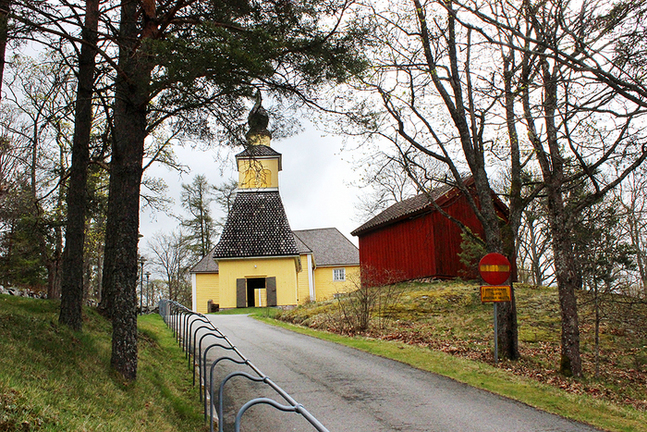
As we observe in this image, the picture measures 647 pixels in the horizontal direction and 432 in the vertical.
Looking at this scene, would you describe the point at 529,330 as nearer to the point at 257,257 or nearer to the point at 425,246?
the point at 425,246

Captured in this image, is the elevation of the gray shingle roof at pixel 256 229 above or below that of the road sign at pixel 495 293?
above

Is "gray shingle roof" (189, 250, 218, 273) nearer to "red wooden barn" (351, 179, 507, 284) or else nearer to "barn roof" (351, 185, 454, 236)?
"barn roof" (351, 185, 454, 236)

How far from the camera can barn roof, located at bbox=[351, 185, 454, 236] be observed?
2309cm

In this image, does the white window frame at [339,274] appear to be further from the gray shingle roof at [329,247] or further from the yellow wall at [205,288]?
the yellow wall at [205,288]

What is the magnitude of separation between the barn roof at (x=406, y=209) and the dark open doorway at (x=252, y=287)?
652cm

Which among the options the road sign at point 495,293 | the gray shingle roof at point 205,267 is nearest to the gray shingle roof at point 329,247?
the gray shingle roof at point 205,267

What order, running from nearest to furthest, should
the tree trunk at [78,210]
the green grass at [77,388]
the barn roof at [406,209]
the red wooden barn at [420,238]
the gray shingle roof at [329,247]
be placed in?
the green grass at [77,388]
the tree trunk at [78,210]
the red wooden barn at [420,238]
the barn roof at [406,209]
the gray shingle roof at [329,247]

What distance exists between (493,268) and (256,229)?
20.6 meters

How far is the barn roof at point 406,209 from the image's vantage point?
909 inches

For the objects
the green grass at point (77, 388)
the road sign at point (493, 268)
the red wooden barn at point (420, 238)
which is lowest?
the green grass at point (77, 388)

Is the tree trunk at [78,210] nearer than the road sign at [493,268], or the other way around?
the tree trunk at [78,210]

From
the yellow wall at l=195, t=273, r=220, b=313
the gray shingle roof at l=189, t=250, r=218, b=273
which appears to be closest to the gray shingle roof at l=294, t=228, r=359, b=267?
the gray shingle roof at l=189, t=250, r=218, b=273

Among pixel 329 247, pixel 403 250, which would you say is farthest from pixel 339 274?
pixel 403 250

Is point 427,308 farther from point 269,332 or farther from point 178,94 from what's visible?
point 178,94
